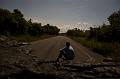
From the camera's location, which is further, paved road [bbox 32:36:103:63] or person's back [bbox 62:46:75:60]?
paved road [bbox 32:36:103:63]

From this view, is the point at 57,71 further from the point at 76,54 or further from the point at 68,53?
the point at 76,54

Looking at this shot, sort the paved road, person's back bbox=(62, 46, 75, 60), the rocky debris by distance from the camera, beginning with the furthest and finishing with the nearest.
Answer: the paved road < person's back bbox=(62, 46, 75, 60) < the rocky debris

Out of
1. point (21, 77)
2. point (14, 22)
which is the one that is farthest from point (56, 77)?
point (14, 22)

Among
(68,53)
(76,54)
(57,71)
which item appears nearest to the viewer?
(57,71)

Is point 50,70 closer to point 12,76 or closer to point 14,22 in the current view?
point 12,76

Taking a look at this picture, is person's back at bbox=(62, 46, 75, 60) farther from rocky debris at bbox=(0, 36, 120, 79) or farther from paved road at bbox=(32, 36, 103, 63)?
paved road at bbox=(32, 36, 103, 63)

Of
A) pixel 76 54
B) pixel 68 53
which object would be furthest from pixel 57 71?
pixel 76 54

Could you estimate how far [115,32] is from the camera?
34406 mm

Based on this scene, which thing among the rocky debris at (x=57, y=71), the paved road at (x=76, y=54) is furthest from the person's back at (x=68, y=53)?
the paved road at (x=76, y=54)

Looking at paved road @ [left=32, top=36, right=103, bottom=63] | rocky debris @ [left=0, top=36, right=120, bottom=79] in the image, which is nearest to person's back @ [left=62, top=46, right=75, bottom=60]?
rocky debris @ [left=0, top=36, right=120, bottom=79]

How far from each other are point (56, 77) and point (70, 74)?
2.29 ft

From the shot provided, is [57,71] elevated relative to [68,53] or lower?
lower

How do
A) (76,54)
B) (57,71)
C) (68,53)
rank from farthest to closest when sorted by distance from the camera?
1. (76,54)
2. (68,53)
3. (57,71)

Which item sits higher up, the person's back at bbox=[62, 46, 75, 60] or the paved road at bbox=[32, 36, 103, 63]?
the person's back at bbox=[62, 46, 75, 60]
